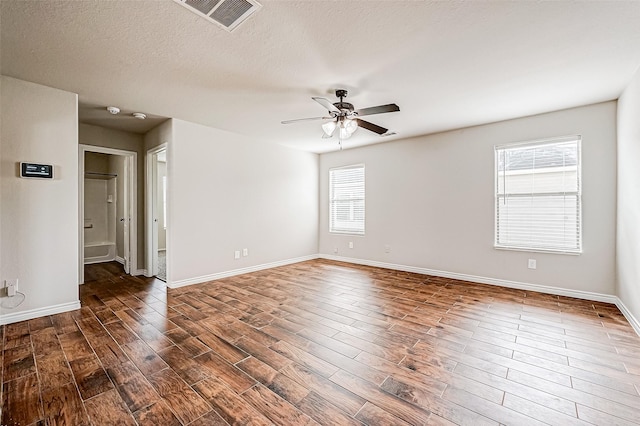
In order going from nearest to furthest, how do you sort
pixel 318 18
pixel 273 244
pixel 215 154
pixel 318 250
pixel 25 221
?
pixel 318 18 < pixel 25 221 < pixel 215 154 < pixel 273 244 < pixel 318 250

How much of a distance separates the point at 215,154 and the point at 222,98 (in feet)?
4.69

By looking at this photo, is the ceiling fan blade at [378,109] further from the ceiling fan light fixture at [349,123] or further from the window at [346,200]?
the window at [346,200]

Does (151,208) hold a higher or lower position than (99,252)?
higher

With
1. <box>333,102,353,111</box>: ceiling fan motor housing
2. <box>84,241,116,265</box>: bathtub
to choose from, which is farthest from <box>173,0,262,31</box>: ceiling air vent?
<box>84,241,116,265</box>: bathtub

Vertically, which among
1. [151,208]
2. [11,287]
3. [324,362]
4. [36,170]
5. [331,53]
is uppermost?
[331,53]

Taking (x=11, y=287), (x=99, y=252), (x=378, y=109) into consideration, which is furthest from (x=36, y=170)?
(x=99, y=252)

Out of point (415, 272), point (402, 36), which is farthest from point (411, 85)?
point (415, 272)

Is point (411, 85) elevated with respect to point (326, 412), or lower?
elevated

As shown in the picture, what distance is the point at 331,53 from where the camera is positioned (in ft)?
7.74

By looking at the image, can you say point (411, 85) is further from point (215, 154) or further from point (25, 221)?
point (25, 221)

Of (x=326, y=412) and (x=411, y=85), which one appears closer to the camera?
(x=326, y=412)

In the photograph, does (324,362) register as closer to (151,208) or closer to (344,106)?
(344,106)

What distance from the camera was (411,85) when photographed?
2.97 m

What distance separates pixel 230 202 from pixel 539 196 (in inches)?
186
